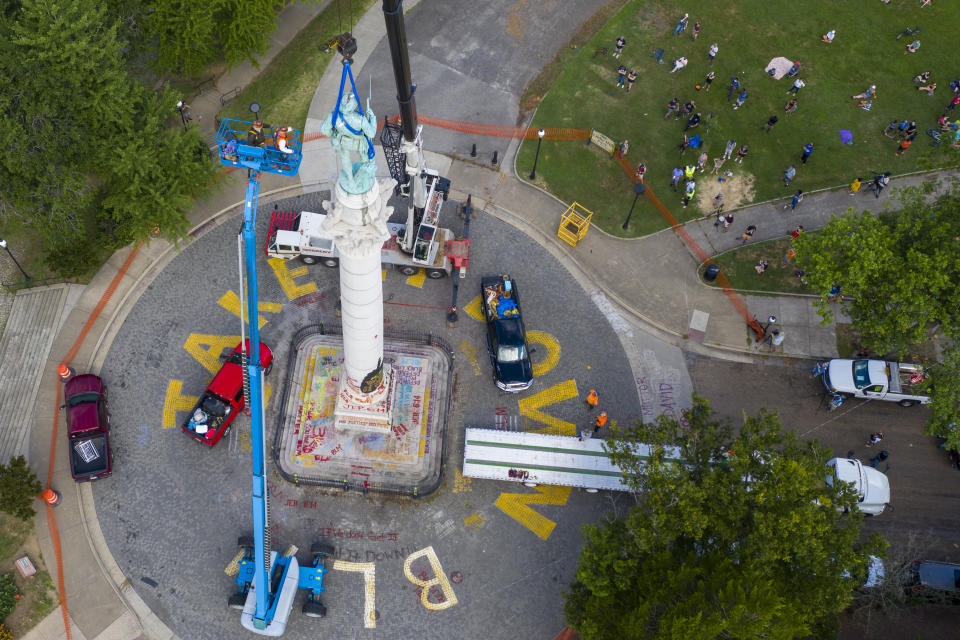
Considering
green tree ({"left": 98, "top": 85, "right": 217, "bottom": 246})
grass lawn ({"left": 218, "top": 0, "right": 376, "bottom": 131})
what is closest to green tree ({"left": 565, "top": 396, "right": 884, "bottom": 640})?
green tree ({"left": 98, "top": 85, "right": 217, "bottom": 246})

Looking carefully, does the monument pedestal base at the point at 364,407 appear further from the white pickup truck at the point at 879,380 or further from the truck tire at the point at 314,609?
the white pickup truck at the point at 879,380

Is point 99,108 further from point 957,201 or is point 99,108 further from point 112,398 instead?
point 957,201

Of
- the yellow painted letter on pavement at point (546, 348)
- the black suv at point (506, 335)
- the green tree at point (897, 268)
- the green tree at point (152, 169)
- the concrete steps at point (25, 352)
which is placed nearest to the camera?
the green tree at point (897, 268)

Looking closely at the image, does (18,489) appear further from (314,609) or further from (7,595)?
(314,609)

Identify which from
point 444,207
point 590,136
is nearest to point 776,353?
point 590,136

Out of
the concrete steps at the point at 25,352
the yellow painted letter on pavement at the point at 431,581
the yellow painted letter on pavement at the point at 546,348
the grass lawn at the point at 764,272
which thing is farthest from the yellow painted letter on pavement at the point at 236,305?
the grass lawn at the point at 764,272
